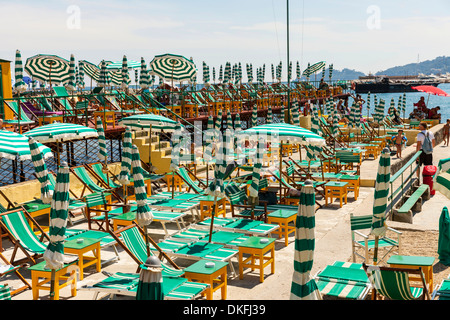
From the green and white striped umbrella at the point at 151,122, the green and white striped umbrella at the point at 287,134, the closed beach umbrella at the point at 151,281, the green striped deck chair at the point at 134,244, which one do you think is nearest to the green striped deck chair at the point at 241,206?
the green and white striped umbrella at the point at 287,134

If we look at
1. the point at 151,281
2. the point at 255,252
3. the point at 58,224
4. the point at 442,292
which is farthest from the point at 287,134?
the point at 151,281

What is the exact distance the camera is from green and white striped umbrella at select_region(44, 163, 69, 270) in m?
5.64

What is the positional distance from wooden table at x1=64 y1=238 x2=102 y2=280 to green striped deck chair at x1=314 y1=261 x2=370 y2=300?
3393 mm

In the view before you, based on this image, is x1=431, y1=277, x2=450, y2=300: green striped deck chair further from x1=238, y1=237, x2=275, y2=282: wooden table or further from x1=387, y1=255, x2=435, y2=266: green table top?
x1=238, y1=237, x2=275, y2=282: wooden table

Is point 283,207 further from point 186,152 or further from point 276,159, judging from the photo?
point 276,159

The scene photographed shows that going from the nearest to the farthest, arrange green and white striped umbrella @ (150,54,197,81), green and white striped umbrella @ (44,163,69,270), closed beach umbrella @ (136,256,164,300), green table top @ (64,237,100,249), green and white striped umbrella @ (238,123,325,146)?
closed beach umbrella @ (136,256,164,300)
green and white striped umbrella @ (44,163,69,270)
green table top @ (64,237,100,249)
green and white striped umbrella @ (238,123,325,146)
green and white striped umbrella @ (150,54,197,81)

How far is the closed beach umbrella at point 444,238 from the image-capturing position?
7.77 metres

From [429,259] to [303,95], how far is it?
3492cm

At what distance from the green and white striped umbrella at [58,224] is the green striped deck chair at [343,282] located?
2967 millimetres

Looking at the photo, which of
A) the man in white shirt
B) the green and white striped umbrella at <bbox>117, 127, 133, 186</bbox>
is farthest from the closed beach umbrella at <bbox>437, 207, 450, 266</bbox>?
the green and white striped umbrella at <bbox>117, 127, 133, 186</bbox>

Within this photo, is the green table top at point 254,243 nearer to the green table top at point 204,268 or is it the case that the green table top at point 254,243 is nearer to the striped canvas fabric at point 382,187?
the green table top at point 204,268

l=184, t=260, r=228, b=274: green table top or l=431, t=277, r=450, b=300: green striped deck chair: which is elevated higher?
l=184, t=260, r=228, b=274: green table top

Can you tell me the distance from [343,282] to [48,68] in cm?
1672
